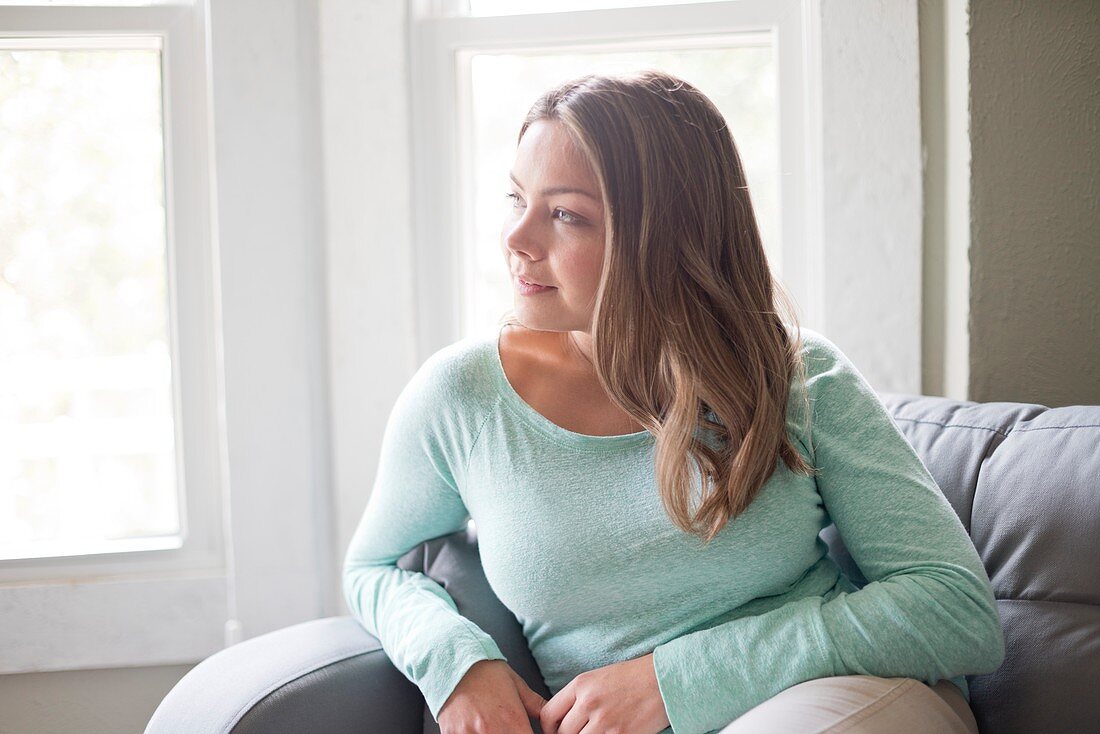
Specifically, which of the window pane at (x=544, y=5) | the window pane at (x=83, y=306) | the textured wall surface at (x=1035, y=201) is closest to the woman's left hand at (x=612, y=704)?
the textured wall surface at (x=1035, y=201)

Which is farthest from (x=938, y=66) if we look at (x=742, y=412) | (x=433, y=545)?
(x=433, y=545)

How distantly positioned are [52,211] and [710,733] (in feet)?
5.08

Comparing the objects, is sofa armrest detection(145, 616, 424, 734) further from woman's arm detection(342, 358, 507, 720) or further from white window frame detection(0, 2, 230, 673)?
white window frame detection(0, 2, 230, 673)

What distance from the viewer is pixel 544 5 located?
1.77 meters

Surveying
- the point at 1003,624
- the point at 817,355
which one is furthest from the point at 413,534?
the point at 1003,624

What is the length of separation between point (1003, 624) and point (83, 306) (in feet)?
5.54

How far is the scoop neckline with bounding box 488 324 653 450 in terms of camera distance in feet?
3.82

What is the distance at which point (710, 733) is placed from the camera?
1.05 meters

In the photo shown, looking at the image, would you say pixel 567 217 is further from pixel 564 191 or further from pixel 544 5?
pixel 544 5

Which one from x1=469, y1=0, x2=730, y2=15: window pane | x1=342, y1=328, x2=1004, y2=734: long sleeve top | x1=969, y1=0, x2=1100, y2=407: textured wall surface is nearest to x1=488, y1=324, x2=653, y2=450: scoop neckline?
x1=342, y1=328, x2=1004, y2=734: long sleeve top

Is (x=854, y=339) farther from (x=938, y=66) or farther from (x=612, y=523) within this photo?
(x=612, y=523)

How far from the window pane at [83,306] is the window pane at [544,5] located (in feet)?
2.10

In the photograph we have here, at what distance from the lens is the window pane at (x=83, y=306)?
1.75 meters

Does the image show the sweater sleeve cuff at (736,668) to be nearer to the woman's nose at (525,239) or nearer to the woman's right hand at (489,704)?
the woman's right hand at (489,704)
